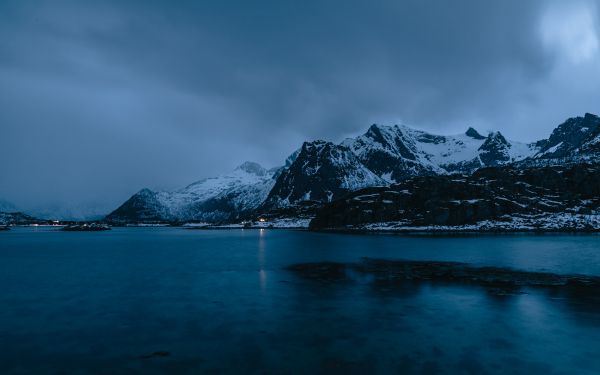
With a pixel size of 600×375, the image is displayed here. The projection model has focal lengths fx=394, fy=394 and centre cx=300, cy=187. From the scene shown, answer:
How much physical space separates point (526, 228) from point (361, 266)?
148419 millimetres

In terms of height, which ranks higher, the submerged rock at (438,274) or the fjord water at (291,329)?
the submerged rock at (438,274)

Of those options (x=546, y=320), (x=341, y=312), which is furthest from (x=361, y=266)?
(x=546, y=320)

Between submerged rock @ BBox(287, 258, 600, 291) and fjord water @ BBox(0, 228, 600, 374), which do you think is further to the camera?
submerged rock @ BBox(287, 258, 600, 291)

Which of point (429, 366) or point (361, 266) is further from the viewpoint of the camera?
point (361, 266)

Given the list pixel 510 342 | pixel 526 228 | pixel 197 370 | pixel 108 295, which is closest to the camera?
pixel 197 370

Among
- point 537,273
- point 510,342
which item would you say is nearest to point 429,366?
point 510,342

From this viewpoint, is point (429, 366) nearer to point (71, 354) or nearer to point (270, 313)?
point (270, 313)

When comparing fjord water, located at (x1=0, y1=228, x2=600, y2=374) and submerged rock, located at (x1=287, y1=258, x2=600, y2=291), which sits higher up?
submerged rock, located at (x1=287, y1=258, x2=600, y2=291)

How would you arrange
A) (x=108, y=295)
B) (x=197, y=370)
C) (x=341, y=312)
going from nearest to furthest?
(x=197, y=370) → (x=341, y=312) → (x=108, y=295)

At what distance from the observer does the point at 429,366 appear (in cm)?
1983

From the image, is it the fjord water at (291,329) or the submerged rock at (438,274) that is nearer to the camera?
the fjord water at (291,329)

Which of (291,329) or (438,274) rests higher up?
(438,274)

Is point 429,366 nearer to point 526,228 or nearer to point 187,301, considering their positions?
point 187,301

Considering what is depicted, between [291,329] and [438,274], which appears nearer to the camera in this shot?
[291,329]
